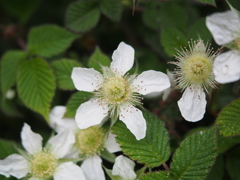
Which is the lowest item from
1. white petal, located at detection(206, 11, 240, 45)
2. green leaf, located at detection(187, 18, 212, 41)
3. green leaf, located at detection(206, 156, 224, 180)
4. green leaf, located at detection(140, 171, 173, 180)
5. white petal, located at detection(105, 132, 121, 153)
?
green leaf, located at detection(206, 156, 224, 180)

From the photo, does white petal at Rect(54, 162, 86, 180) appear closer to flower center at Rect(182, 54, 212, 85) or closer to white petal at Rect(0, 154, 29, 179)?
white petal at Rect(0, 154, 29, 179)

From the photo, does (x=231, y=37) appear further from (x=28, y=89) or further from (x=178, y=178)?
(x=28, y=89)

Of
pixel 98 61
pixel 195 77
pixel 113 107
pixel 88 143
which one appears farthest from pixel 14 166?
pixel 195 77

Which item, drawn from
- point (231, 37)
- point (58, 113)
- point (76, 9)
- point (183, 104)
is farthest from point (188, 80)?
point (76, 9)

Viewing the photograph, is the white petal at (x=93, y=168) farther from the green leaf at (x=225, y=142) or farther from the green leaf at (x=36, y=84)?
the green leaf at (x=225, y=142)

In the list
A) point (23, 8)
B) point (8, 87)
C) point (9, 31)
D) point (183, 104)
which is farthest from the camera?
point (23, 8)

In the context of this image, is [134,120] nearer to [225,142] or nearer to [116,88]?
[116,88]

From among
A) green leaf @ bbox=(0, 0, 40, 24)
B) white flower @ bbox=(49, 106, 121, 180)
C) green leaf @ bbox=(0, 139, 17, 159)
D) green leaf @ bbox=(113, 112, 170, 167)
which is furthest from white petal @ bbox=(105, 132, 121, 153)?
green leaf @ bbox=(0, 0, 40, 24)
